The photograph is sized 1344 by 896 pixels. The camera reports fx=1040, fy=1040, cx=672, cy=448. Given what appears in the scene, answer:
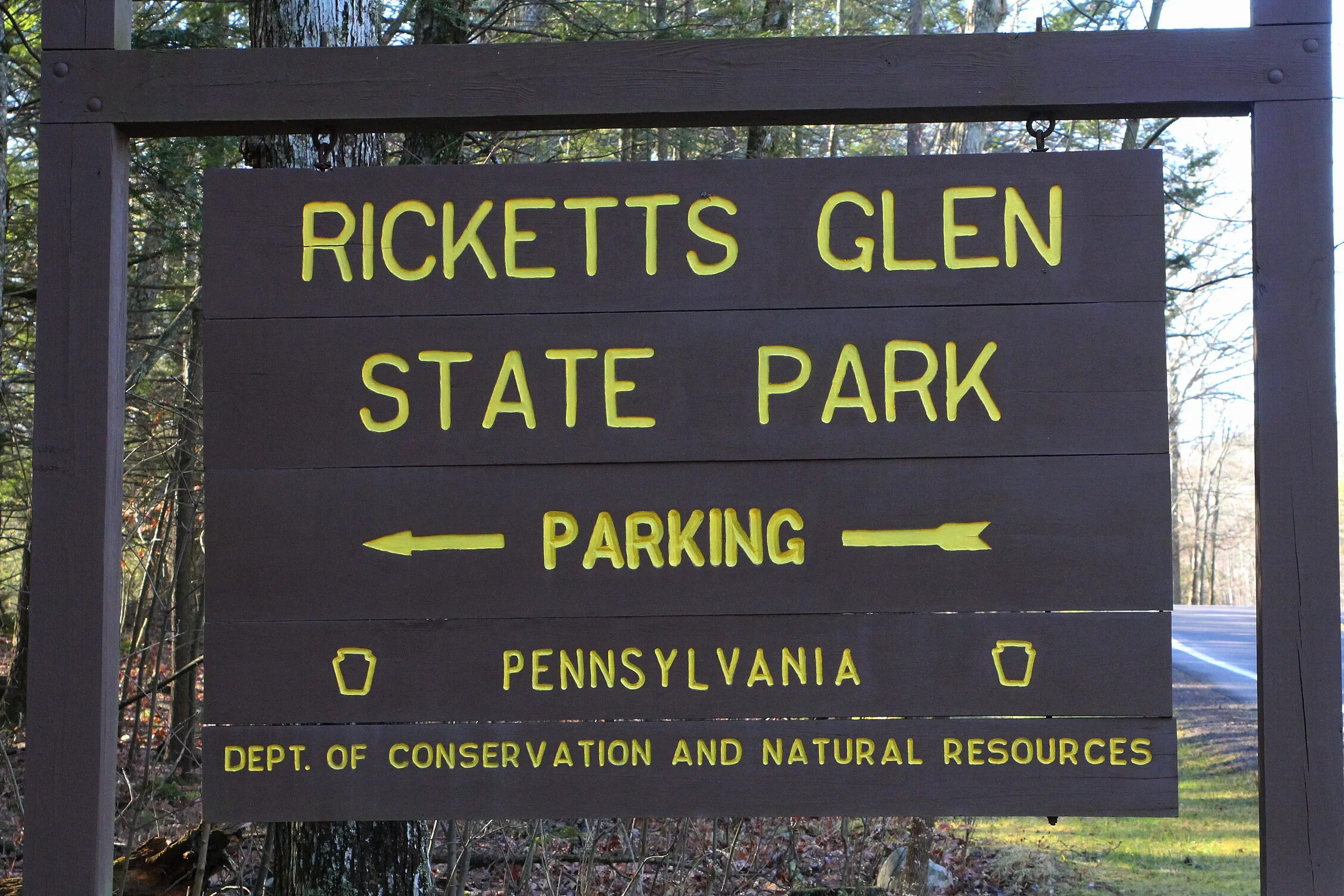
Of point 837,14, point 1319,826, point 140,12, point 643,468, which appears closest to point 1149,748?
point 1319,826

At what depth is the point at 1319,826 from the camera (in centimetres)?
234

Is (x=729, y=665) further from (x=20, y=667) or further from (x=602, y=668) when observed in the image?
(x=20, y=667)

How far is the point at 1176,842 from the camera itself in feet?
28.6

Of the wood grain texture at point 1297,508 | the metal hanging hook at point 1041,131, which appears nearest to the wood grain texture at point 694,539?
the wood grain texture at point 1297,508

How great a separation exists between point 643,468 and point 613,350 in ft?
0.96

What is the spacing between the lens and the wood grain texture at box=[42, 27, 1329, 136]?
2473 millimetres

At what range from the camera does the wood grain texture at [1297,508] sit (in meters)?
2.34

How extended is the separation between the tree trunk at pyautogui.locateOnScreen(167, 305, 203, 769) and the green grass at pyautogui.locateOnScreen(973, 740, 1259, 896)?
643 cm

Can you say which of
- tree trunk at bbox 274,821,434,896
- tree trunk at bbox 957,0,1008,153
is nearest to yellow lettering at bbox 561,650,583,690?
tree trunk at bbox 274,821,434,896

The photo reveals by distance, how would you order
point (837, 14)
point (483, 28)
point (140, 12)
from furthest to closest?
1. point (837, 14)
2. point (140, 12)
3. point (483, 28)


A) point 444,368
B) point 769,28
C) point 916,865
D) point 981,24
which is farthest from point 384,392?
point 981,24

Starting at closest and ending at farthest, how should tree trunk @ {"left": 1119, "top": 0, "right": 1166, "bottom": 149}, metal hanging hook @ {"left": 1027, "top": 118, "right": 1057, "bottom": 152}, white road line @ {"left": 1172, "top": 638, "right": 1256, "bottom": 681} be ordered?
metal hanging hook @ {"left": 1027, "top": 118, "right": 1057, "bottom": 152}, tree trunk @ {"left": 1119, "top": 0, "right": 1166, "bottom": 149}, white road line @ {"left": 1172, "top": 638, "right": 1256, "bottom": 681}

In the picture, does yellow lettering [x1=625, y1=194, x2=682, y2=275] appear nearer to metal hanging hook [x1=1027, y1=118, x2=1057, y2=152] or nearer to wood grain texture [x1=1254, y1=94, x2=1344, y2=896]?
metal hanging hook [x1=1027, y1=118, x2=1057, y2=152]

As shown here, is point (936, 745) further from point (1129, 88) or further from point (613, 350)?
point (1129, 88)
